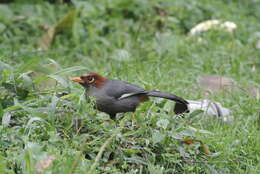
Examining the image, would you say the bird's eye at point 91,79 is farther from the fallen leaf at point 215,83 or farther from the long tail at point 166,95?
the fallen leaf at point 215,83

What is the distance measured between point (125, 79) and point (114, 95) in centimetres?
135

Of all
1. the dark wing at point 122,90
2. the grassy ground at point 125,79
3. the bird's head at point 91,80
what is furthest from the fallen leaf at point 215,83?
the bird's head at point 91,80

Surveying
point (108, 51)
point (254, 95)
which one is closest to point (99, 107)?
point (254, 95)

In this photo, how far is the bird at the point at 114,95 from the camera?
16.8 ft

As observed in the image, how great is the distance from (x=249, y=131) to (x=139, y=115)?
129cm

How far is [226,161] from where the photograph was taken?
15.5 ft

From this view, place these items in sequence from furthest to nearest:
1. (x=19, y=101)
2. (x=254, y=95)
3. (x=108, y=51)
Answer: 1. (x=108, y=51)
2. (x=254, y=95)
3. (x=19, y=101)

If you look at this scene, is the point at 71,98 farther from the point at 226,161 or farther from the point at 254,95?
the point at 254,95

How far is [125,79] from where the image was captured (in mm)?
6488

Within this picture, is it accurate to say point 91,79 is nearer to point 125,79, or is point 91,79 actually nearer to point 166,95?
point 166,95

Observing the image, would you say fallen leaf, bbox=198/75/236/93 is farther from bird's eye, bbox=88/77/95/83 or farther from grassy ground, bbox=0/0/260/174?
bird's eye, bbox=88/77/95/83

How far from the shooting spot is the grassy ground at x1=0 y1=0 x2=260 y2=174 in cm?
432

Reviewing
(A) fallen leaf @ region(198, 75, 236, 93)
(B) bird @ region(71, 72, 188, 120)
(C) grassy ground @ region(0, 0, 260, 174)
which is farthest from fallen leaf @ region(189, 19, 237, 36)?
(B) bird @ region(71, 72, 188, 120)

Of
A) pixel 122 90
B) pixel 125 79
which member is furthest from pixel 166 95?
pixel 125 79
